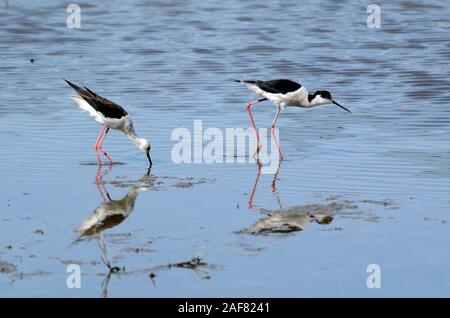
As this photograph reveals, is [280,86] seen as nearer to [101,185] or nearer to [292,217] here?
[101,185]

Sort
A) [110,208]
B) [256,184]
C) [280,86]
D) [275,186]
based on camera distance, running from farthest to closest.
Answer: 1. [280,86]
2. [256,184]
3. [275,186]
4. [110,208]

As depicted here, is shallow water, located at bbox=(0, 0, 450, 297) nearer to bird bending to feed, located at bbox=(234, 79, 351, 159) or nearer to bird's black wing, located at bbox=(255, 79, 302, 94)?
bird bending to feed, located at bbox=(234, 79, 351, 159)

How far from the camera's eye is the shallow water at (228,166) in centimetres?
808

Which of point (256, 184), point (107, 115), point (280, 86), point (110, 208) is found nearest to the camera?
point (110, 208)

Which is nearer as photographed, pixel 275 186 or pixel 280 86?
pixel 275 186

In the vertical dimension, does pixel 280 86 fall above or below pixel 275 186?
above

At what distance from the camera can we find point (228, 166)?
12.1m

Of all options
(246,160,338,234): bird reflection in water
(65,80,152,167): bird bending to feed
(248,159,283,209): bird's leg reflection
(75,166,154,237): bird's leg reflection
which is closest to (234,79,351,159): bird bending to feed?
(248,159,283,209): bird's leg reflection

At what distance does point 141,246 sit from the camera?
8648mm

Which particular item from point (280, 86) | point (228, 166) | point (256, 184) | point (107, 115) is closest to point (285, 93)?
point (280, 86)

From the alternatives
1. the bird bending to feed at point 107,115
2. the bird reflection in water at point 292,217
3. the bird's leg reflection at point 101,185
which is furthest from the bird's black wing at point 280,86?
the bird reflection in water at point 292,217

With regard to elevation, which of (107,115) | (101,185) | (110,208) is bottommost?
(101,185)

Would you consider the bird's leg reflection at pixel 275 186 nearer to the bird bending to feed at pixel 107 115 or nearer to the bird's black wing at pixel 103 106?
the bird bending to feed at pixel 107 115
